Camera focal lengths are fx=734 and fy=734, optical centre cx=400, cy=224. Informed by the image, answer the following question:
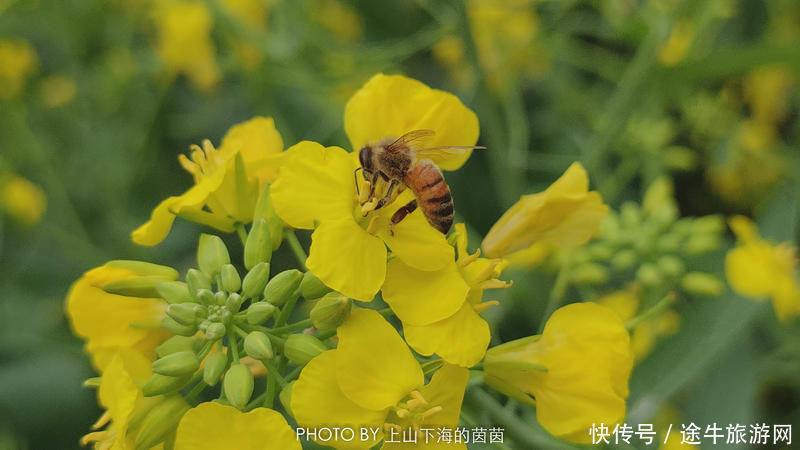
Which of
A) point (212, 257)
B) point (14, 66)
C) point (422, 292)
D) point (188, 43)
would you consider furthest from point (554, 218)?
point (14, 66)

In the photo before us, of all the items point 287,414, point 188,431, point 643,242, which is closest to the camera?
point 188,431

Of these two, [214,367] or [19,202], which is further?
[19,202]

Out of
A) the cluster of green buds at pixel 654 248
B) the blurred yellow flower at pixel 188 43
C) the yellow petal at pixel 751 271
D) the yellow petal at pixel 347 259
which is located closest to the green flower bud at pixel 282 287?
the yellow petal at pixel 347 259

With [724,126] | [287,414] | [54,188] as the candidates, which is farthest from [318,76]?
[287,414]

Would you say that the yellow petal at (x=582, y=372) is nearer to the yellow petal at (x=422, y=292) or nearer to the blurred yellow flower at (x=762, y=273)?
the yellow petal at (x=422, y=292)

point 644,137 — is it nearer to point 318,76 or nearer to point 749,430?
point 749,430

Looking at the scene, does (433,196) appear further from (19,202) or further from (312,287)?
(19,202)
